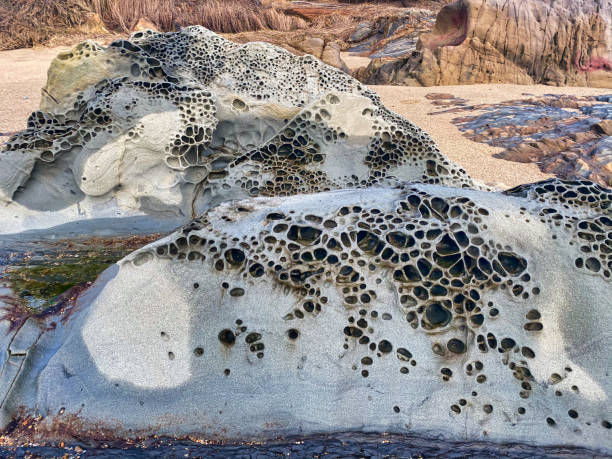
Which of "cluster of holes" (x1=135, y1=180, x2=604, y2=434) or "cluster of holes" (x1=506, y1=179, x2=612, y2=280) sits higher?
"cluster of holes" (x1=506, y1=179, x2=612, y2=280)

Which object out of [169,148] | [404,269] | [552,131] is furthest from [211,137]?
[552,131]

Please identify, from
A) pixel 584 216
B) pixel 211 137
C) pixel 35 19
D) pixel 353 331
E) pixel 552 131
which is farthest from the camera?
pixel 35 19

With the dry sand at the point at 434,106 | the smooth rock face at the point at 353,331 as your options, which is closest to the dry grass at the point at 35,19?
the dry sand at the point at 434,106

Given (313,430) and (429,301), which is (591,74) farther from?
(313,430)

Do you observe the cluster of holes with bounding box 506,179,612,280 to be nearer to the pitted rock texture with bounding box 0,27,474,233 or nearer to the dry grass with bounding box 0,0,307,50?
the pitted rock texture with bounding box 0,27,474,233

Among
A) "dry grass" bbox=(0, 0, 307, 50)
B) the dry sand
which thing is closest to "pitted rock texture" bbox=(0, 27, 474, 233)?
the dry sand

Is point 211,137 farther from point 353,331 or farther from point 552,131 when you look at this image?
point 552,131
